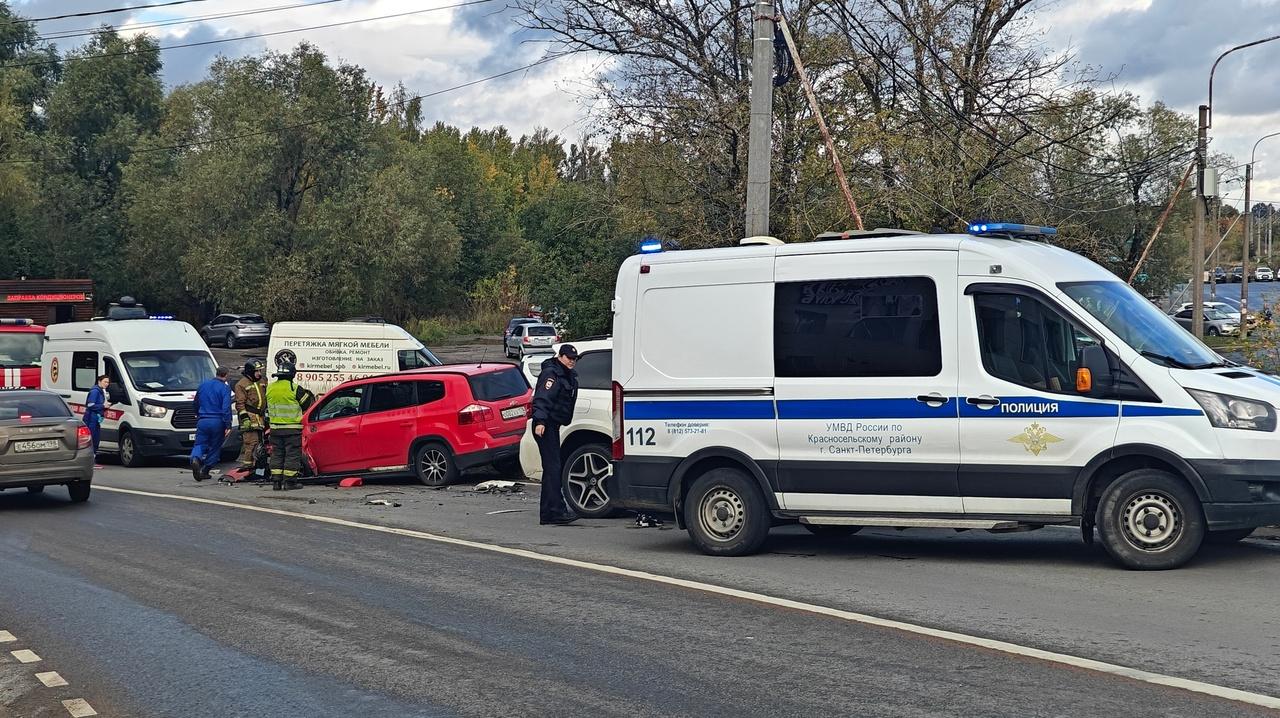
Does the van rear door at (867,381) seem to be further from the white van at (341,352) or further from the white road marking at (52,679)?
the white van at (341,352)

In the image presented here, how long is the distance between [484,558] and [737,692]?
4.63 metres

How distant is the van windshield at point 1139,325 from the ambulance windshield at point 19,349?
24491 mm

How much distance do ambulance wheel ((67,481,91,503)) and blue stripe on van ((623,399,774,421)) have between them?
8.69 meters

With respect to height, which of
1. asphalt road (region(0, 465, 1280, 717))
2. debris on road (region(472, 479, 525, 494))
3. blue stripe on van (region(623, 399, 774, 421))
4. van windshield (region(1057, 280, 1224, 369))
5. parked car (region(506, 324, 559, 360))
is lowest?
asphalt road (region(0, 465, 1280, 717))

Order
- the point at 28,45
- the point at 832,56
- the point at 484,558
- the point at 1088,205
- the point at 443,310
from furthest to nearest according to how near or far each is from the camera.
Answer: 1. the point at 28,45
2. the point at 443,310
3. the point at 1088,205
4. the point at 832,56
5. the point at 484,558

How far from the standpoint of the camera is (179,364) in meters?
23.7

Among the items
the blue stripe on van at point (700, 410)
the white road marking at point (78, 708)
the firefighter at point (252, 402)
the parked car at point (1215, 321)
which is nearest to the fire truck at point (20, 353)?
the firefighter at point (252, 402)

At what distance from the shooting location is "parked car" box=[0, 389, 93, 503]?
1546cm

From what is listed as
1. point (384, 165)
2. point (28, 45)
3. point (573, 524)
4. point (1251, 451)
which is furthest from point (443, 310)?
point (1251, 451)

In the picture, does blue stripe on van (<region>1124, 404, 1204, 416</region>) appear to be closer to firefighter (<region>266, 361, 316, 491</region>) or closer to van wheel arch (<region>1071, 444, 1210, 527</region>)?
van wheel arch (<region>1071, 444, 1210, 527</region>)

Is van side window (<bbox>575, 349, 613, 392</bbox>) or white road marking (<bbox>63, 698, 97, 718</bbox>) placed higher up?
van side window (<bbox>575, 349, 613, 392</bbox>)

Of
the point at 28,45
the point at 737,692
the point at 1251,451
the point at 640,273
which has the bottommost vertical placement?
the point at 737,692

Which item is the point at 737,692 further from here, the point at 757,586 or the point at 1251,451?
the point at 1251,451

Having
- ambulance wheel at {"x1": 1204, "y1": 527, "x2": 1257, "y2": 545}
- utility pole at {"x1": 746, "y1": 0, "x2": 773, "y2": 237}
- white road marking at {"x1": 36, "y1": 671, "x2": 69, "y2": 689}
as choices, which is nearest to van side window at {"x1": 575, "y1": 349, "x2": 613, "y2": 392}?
utility pole at {"x1": 746, "y1": 0, "x2": 773, "y2": 237}
